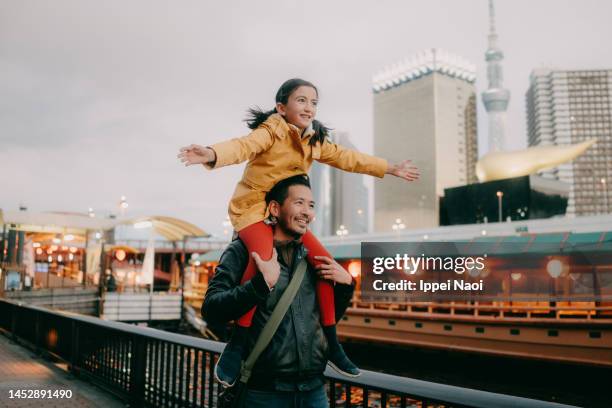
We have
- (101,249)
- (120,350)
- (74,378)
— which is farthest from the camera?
(101,249)

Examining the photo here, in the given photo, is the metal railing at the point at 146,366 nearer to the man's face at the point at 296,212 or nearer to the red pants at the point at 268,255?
the red pants at the point at 268,255

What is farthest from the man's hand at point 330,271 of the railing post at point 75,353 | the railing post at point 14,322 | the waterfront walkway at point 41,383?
the railing post at point 14,322

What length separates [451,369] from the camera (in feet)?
59.0

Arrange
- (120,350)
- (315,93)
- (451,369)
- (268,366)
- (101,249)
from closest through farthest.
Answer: (268,366)
(315,93)
(120,350)
(451,369)
(101,249)

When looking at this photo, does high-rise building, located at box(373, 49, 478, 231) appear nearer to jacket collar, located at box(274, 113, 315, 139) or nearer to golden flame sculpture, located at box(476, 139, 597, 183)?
golden flame sculpture, located at box(476, 139, 597, 183)

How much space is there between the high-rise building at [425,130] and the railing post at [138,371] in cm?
12046

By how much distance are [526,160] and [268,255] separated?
5502 cm

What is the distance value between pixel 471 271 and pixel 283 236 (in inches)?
828

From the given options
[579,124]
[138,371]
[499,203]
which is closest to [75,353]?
[138,371]

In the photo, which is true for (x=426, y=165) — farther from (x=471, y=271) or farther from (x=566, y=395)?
(x=566, y=395)

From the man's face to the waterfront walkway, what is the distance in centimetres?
494

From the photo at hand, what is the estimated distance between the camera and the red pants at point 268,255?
219 centimetres

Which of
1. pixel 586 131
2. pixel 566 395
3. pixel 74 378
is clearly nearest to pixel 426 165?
pixel 586 131

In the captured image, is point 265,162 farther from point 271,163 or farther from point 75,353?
point 75,353
